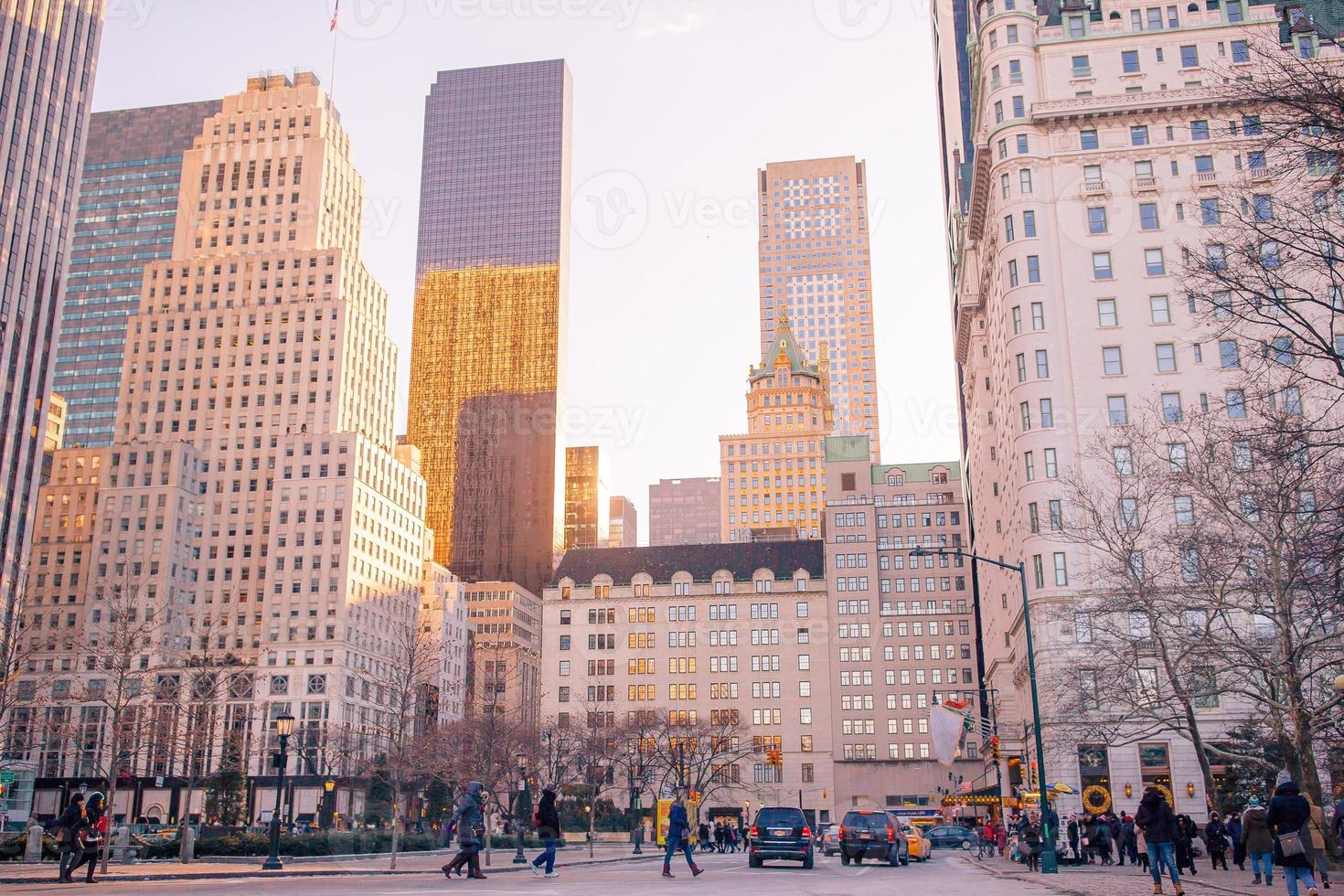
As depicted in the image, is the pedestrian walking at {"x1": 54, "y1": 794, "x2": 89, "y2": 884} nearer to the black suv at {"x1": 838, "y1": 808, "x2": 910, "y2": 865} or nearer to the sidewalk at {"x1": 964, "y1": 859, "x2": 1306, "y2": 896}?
the sidewalk at {"x1": 964, "y1": 859, "x2": 1306, "y2": 896}

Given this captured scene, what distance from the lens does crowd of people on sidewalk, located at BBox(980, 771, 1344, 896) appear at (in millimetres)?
19719

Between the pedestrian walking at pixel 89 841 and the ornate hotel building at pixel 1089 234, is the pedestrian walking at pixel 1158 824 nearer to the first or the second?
the pedestrian walking at pixel 89 841

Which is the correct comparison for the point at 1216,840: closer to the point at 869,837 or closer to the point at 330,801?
the point at 869,837

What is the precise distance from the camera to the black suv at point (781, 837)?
3856 centimetres

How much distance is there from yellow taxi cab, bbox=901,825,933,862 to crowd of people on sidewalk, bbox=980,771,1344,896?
4024 mm

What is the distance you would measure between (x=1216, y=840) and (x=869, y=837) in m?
12.7

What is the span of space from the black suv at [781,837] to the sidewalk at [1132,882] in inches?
242

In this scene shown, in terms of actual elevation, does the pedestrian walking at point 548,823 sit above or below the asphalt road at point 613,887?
above

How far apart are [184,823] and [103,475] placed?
11690cm

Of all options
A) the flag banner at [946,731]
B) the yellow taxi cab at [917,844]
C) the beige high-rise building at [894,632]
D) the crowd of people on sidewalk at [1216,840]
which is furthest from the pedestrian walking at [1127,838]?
the beige high-rise building at [894,632]

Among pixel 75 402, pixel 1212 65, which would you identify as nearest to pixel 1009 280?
pixel 1212 65

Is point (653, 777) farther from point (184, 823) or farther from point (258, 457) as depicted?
point (184, 823)

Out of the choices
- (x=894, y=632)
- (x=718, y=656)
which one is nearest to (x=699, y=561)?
(x=718, y=656)

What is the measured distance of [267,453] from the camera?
490 feet
